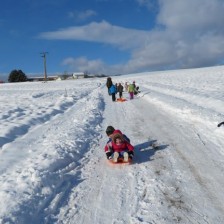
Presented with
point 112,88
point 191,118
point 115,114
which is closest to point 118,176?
point 191,118

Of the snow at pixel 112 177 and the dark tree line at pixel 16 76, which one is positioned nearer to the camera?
the snow at pixel 112 177

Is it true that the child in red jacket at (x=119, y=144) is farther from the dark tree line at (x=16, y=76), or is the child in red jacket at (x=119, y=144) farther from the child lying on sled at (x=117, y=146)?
the dark tree line at (x=16, y=76)

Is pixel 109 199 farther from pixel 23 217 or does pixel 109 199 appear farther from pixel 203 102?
pixel 203 102

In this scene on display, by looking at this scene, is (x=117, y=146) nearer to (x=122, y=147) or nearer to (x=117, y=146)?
(x=117, y=146)

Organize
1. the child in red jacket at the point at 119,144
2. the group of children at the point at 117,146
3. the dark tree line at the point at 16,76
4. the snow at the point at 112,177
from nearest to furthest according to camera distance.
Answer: the snow at the point at 112,177 < the group of children at the point at 117,146 < the child in red jacket at the point at 119,144 < the dark tree line at the point at 16,76

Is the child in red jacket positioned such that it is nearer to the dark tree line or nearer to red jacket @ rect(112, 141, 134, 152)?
red jacket @ rect(112, 141, 134, 152)

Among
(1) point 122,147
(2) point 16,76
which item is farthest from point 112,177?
(2) point 16,76

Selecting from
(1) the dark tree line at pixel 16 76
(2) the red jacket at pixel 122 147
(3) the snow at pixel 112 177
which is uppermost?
(2) the red jacket at pixel 122 147

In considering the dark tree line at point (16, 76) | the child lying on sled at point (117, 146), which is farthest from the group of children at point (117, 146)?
the dark tree line at point (16, 76)

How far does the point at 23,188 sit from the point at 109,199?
153 centimetres

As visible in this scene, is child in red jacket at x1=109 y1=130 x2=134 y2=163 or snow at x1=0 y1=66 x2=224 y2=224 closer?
snow at x1=0 y1=66 x2=224 y2=224

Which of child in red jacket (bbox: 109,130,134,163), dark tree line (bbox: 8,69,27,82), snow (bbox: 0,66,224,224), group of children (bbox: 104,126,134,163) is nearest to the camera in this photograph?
snow (bbox: 0,66,224,224)

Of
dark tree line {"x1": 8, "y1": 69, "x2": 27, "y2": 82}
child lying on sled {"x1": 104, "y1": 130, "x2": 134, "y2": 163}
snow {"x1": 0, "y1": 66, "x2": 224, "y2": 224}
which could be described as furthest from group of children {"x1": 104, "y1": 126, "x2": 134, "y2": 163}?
dark tree line {"x1": 8, "y1": 69, "x2": 27, "y2": 82}

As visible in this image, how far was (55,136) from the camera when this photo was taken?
405 inches
